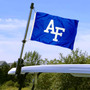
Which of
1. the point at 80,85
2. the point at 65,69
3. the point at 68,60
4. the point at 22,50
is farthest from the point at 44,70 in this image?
the point at 68,60

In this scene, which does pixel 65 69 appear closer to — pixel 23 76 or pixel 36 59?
pixel 23 76

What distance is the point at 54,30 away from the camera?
4383mm

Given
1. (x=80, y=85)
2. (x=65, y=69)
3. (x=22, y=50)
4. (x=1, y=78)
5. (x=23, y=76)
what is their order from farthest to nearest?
(x=1, y=78)
(x=80, y=85)
(x=22, y=50)
(x=23, y=76)
(x=65, y=69)

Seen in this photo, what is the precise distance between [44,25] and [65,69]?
1330 millimetres

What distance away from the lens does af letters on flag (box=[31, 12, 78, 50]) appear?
14.2 feet

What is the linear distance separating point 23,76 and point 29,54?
20.2 meters

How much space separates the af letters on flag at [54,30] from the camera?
14.2 feet

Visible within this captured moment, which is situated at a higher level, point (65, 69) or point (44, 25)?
point (44, 25)

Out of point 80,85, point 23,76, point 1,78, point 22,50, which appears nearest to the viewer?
point 23,76

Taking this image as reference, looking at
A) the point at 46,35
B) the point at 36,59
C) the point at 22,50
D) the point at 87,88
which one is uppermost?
the point at 36,59

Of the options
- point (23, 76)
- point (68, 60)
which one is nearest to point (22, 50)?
point (23, 76)

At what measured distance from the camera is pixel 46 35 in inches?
169

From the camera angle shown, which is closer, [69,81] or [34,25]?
[34,25]

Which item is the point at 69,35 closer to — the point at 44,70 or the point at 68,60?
the point at 44,70
